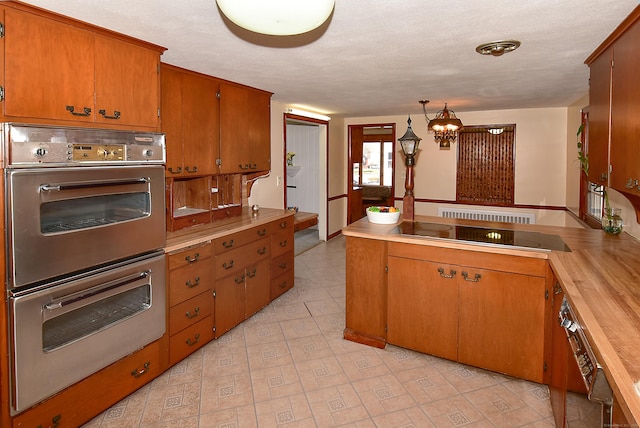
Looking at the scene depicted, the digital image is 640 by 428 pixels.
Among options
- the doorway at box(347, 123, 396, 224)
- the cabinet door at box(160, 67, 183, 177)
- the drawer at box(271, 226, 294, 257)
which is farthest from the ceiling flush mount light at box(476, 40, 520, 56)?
the doorway at box(347, 123, 396, 224)

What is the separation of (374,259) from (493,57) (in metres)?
1.65

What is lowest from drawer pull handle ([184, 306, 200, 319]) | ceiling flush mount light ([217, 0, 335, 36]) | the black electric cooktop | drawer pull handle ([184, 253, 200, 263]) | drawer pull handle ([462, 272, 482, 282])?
drawer pull handle ([184, 306, 200, 319])

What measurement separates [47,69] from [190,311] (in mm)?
1736

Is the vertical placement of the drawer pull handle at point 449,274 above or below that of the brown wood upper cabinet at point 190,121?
below

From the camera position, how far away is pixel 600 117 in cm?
255

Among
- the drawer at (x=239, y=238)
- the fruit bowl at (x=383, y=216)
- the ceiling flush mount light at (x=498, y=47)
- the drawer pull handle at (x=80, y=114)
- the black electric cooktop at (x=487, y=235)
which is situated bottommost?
the drawer at (x=239, y=238)

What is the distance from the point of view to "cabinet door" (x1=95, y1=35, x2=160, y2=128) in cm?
222

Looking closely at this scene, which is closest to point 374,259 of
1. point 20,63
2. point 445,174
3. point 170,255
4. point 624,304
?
point 170,255

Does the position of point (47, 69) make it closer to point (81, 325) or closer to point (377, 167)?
point (81, 325)

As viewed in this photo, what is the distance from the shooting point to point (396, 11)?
193cm

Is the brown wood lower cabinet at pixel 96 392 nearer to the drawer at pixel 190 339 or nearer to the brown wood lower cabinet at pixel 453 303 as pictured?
the drawer at pixel 190 339

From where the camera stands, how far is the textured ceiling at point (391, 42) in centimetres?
192

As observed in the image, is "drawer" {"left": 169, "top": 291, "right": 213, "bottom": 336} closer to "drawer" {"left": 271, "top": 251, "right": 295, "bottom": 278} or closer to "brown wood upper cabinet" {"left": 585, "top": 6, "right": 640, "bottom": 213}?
"drawer" {"left": 271, "top": 251, "right": 295, "bottom": 278}

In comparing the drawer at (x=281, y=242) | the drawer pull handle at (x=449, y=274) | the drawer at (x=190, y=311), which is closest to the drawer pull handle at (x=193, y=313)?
the drawer at (x=190, y=311)
